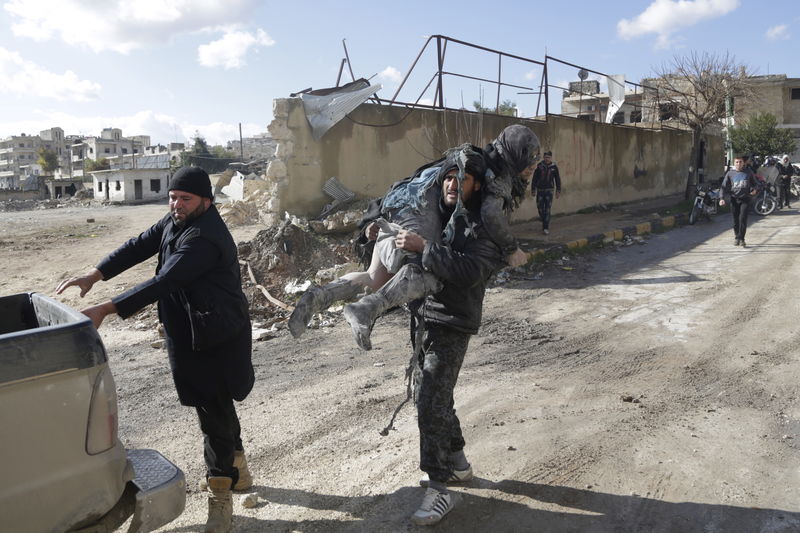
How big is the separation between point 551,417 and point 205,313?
8.37ft

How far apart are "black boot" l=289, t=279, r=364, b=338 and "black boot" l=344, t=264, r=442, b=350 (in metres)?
0.17

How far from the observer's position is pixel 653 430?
13.0ft

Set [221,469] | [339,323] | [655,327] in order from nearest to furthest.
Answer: [221,469], [655,327], [339,323]

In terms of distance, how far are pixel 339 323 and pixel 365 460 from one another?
370 cm

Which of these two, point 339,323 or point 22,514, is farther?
point 339,323

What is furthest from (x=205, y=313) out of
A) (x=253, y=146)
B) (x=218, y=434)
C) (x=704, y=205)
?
(x=253, y=146)

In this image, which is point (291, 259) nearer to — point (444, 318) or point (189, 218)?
point (189, 218)

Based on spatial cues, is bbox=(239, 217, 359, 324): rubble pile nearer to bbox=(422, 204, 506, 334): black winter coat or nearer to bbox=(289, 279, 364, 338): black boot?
bbox=(289, 279, 364, 338): black boot

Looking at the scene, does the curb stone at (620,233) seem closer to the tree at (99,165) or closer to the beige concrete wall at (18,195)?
the beige concrete wall at (18,195)

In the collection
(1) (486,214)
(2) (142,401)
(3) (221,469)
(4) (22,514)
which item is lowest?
(2) (142,401)

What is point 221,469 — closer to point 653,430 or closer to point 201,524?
point 201,524

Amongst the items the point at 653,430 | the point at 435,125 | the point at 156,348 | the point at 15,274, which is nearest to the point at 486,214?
the point at 653,430

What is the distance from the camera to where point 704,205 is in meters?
15.0

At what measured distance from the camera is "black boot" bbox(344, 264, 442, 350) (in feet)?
9.20
